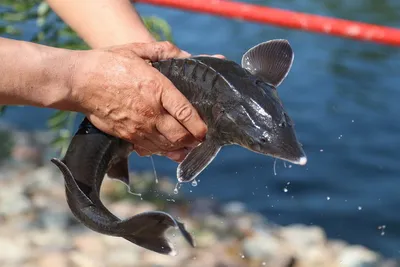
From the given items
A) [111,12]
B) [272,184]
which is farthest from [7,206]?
[111,12]

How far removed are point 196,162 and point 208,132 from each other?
0.46 feet

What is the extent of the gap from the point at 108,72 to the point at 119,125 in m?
0.17

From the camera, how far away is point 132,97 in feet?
7.92

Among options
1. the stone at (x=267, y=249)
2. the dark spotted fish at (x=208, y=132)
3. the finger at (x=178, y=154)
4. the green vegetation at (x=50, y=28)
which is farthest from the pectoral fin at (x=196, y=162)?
the stone at (x=267, y=249)

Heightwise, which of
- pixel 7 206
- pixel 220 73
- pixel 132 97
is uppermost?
pixel 220 73

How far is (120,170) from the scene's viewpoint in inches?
102

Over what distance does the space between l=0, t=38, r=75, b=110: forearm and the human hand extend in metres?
0.04

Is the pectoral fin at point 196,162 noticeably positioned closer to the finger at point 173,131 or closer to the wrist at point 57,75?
the finger at point 173,131

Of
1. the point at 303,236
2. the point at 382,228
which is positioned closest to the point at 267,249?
the point at 303,236

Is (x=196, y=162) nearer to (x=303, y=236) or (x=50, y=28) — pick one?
(x=50, y=28)

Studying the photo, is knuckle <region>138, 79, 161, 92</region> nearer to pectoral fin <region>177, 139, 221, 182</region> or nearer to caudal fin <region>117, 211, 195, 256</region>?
pectoral fin <region>177, 139, 221, 182</region>

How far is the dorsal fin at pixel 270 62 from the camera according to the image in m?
2.29

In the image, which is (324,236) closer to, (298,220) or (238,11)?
(298,220)

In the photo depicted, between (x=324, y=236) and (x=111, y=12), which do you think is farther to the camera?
(x=324, y=236)
